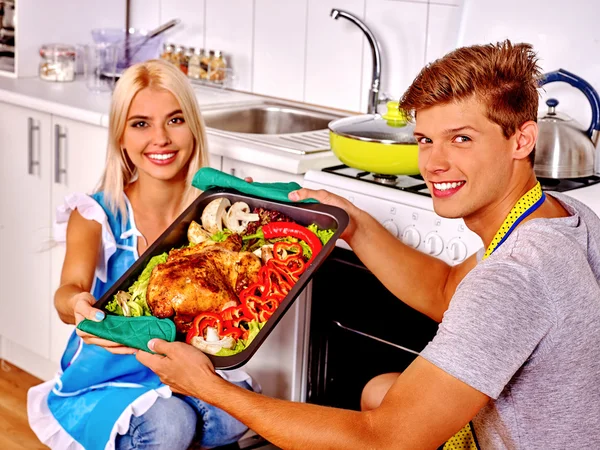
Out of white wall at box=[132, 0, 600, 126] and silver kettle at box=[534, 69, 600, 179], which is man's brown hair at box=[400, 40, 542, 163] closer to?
silver kettle at box=[534, 69, 600, 179]

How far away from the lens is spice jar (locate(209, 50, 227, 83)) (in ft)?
10.4

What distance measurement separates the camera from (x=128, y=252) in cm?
214

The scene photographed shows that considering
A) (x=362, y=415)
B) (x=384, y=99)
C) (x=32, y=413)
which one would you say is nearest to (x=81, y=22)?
(x=384, y=99)

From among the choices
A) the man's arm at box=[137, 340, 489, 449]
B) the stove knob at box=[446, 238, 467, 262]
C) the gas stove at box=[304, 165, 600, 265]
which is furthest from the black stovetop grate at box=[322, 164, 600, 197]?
the man's arm at box=[137, 340, 489, 449]

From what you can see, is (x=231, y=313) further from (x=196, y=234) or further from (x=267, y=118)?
(x=267, y=118)

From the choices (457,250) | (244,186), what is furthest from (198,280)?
(457,250)

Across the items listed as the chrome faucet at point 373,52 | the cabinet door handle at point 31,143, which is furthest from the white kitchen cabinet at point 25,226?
the chrome faucet at point 373,52

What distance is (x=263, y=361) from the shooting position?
7.77 ft

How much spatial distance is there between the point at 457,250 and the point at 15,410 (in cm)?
166

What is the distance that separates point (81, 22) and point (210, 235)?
6.17 ft

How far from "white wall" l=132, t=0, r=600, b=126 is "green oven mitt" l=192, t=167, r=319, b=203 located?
0.83 m

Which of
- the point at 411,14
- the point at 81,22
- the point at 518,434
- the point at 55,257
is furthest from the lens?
the point at 81,22

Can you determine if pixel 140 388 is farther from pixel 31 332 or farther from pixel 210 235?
pixel 31 332

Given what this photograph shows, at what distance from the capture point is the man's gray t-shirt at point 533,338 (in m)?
1.25
